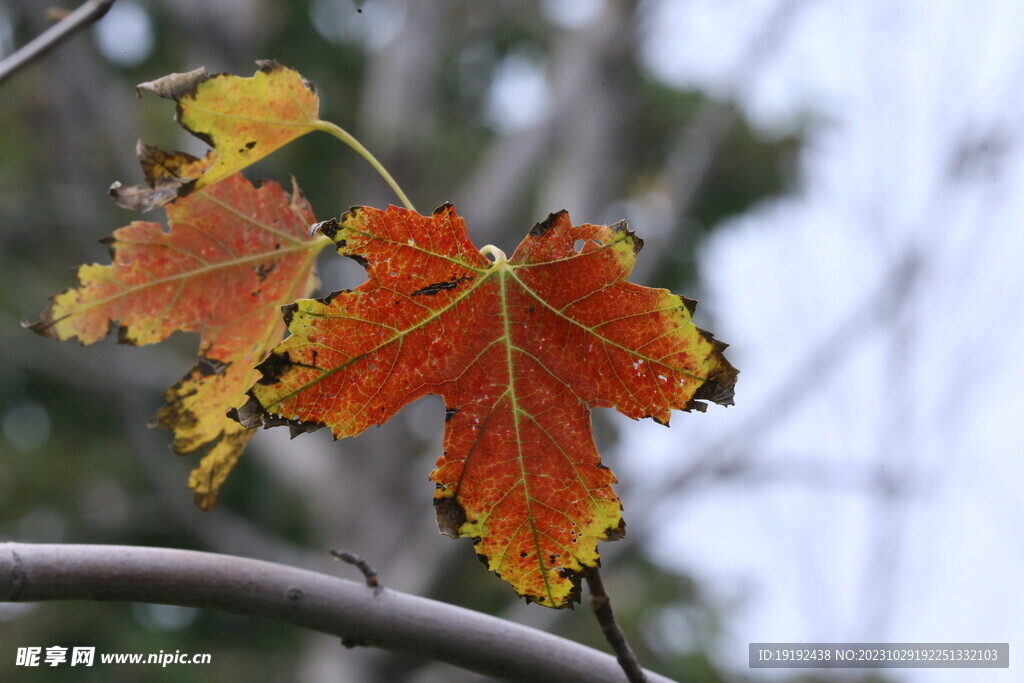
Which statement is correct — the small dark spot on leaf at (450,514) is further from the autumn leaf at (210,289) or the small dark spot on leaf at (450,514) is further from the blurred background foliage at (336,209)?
the blurred background foliage at (336,209)

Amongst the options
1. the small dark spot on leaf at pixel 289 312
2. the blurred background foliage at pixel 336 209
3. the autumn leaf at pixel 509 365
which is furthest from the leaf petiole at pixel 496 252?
the blurred background foliage at pixel 336 209

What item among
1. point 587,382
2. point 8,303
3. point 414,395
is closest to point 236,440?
point 414,395

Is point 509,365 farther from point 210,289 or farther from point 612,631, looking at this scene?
point 210,289

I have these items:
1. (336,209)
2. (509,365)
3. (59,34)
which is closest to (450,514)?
(509,365)

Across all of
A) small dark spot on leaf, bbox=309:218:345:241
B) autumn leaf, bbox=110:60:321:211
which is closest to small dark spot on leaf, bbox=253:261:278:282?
autumn leaf, bbox=110:60:321:211

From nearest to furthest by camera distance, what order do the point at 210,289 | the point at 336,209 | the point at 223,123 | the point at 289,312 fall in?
the point at 289,312 < the point at 223,123 < the point at 210,289 < the point at 336,209

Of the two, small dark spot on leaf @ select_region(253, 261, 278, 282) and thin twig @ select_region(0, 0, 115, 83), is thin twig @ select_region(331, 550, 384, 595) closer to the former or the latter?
small dark spot on leaf @ select_region(253, 261, 278, 282)
